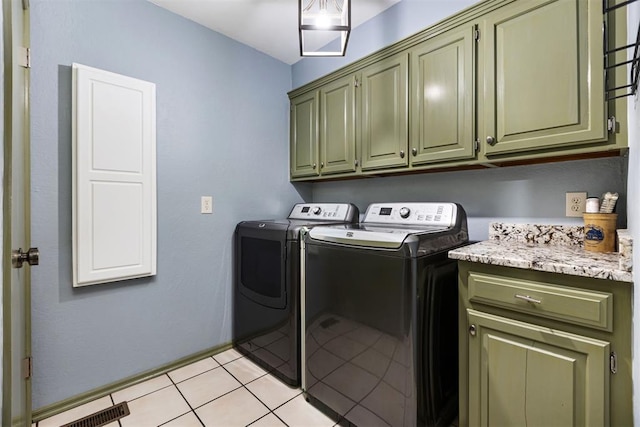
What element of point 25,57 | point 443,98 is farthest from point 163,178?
point 443,98

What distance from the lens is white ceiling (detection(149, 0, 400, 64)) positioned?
1937 millimetres

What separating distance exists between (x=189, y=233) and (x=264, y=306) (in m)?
0.74

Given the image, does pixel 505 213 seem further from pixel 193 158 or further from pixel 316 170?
pixel 193 158

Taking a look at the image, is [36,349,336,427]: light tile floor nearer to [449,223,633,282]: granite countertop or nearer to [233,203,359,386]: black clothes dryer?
[233,203,359,386]: black clothes dryer

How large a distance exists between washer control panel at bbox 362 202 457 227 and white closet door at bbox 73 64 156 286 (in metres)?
1.47

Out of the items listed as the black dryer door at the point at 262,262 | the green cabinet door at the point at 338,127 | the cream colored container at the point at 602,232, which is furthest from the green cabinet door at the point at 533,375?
the green cabinet door at the point at 338,127

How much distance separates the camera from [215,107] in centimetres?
221

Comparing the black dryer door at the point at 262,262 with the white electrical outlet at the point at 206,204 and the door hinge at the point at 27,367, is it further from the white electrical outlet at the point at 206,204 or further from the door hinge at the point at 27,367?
the door hinge at the point at 27,367

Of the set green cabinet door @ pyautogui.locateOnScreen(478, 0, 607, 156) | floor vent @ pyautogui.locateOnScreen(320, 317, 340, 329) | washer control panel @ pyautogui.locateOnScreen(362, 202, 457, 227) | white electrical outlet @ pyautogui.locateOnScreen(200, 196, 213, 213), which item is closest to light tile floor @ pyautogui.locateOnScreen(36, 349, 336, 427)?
floor vent @ pyautogui.locateOnScreen(320, 317, 340, 329)

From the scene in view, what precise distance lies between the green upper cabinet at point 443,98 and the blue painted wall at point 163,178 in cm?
128

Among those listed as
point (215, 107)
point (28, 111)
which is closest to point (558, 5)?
point (215, 107)

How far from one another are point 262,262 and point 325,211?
680 mm

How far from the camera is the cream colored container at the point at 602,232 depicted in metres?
1.23

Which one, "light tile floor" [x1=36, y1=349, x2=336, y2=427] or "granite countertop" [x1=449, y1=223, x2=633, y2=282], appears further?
"light tile floor" [x1=36, y1=349, x2=336, y2=427]
